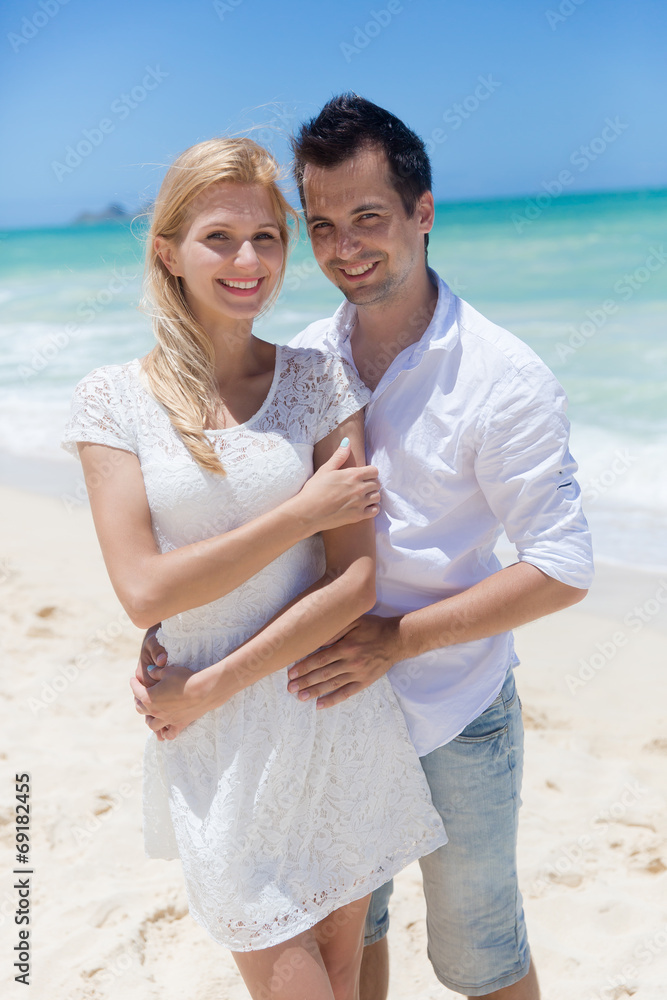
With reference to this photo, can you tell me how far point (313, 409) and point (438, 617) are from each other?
558 mm

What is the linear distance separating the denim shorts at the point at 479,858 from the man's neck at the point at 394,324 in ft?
2.90

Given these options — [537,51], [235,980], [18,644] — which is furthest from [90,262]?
[235,980]

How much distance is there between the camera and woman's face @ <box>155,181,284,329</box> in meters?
2.00

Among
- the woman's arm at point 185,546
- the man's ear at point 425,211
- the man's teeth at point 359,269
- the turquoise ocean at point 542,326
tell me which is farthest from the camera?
the turquoise ocean at point 542,326

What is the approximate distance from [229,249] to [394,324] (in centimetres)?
46

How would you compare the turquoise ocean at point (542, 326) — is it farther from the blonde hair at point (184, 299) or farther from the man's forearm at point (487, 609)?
the man's forearm at point (487, 609)

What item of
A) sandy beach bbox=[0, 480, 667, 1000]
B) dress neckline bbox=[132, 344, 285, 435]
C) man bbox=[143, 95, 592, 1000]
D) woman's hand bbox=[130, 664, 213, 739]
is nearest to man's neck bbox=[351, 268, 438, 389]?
man bbox=[143, 95, 592, 1000]

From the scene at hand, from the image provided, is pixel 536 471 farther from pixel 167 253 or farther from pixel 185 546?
pixel 167 253

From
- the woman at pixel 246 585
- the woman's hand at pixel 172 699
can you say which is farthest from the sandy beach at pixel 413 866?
the woman's hand at pixel 172 699

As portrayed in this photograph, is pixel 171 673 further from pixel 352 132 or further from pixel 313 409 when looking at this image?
pixel 352 132

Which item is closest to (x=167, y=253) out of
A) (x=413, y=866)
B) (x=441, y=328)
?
(x=441, y=328)

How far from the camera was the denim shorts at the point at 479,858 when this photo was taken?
6.94ft

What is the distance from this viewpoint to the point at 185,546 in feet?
6.19

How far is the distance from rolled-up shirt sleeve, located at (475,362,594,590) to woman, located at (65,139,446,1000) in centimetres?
29
